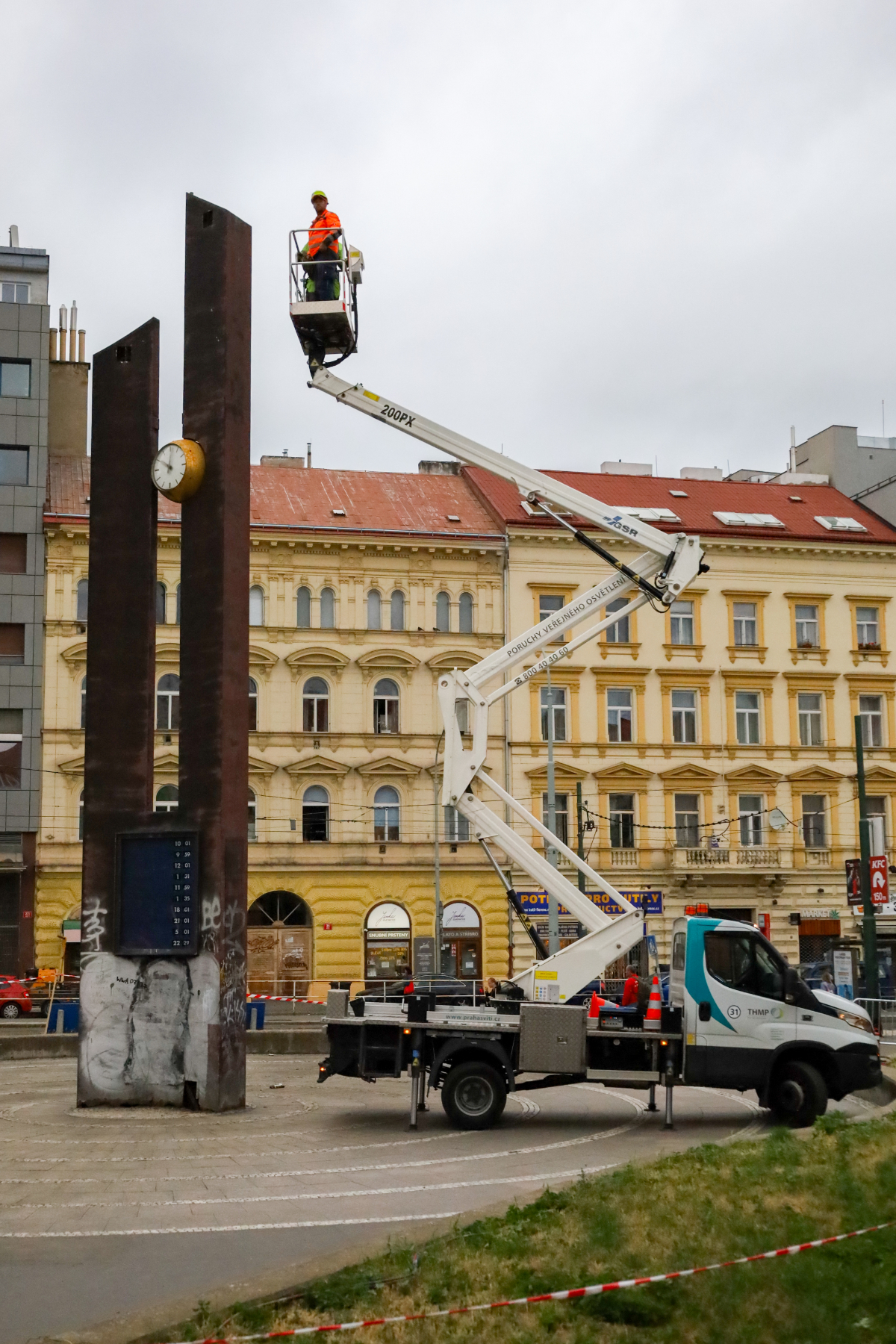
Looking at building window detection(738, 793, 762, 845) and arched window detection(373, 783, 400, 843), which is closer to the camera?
arched window detection(373, 783, 400, 843)

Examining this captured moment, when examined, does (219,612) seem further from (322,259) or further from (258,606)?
(258,606)

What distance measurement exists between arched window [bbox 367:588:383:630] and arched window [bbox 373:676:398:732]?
1.76m

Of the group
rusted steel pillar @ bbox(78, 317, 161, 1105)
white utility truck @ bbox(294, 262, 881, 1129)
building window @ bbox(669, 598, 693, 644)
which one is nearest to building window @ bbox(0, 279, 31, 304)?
building window @ bbox(669, 598, 693, 644)

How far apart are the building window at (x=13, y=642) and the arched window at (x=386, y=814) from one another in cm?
1217

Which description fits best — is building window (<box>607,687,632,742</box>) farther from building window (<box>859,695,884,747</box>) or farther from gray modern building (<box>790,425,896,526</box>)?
gray modern building (<box>790,425,896,526</box>)

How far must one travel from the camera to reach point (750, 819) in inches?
2009

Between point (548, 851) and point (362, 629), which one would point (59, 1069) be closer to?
point (548, 851)

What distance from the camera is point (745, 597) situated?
173 feet

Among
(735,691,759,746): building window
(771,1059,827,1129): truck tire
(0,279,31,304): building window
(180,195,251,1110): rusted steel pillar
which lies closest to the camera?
(771,1059,827,1129): truck tire

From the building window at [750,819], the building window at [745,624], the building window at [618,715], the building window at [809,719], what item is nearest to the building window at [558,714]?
the building window at [618,715]

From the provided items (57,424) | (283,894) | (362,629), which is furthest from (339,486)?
(283,894)

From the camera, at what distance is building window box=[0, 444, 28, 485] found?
48.4m

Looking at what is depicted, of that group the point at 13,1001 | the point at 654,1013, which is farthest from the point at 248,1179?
the point at 13,1001

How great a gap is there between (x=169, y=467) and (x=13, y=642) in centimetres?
3043
